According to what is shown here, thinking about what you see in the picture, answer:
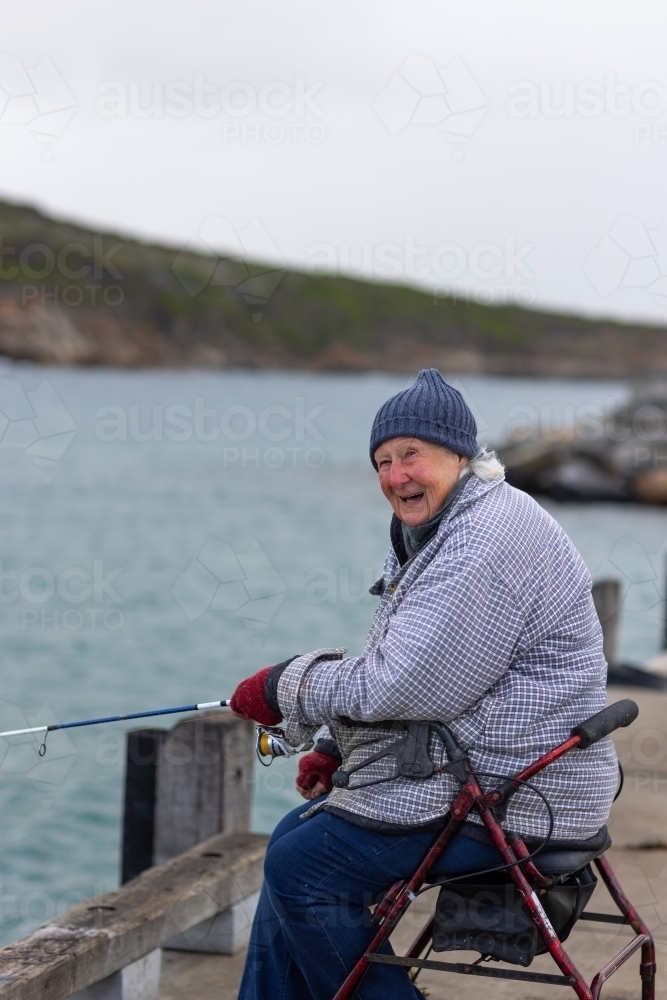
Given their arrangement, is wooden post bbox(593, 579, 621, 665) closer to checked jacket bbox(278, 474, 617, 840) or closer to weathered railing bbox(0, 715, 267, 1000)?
weathered railing bbox(0, 715, 267, 1000)

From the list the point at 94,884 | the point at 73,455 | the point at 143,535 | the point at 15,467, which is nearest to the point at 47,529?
the point at 143,535

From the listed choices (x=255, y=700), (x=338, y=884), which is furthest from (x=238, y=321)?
(x=338, y=884)

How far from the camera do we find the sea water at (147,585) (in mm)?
8727

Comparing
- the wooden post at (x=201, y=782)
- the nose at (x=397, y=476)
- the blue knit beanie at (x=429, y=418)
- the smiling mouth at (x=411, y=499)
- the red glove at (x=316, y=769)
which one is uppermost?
the blue knit beanie at (x=429, y=418)

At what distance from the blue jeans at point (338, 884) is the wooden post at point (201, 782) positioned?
1549 mm

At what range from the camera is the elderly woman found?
2525 mm

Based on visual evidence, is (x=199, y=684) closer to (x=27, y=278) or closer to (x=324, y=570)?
(x=324, y=570)

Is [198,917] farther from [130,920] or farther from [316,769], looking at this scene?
[316,769]

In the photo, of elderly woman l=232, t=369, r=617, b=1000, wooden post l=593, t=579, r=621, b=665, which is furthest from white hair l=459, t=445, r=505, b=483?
wooden post l=593, t=579, r=621, b=665

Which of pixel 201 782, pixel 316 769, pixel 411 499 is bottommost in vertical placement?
pixel 201 782

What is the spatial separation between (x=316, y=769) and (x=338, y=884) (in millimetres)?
413

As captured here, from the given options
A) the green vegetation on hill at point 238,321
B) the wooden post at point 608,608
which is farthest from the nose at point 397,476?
the green vegetation on hill at point 238,321

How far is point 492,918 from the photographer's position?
8.43 feet

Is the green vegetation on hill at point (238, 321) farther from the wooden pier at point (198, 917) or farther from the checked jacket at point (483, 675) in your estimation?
the checked jacket at point (483, 675)
